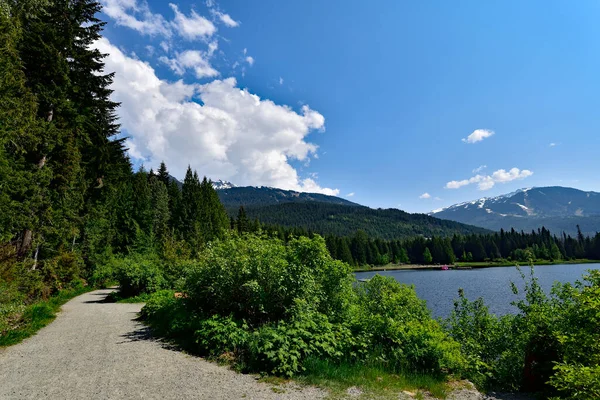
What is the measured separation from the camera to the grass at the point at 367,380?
6758mm

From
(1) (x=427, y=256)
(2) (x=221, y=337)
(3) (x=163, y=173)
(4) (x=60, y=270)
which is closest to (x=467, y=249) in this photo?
(1) (x=427, y=256)

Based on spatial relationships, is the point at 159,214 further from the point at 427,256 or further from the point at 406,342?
the point at 427,256

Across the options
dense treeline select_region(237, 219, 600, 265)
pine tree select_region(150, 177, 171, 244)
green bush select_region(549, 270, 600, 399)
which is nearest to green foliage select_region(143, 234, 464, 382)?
green bush select_region(549, 270, 600, 399)

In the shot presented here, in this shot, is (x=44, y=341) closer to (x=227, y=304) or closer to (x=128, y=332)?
(x=128, y=332)

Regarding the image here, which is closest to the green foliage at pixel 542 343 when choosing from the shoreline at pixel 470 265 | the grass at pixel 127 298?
the grass at pixel 127 298

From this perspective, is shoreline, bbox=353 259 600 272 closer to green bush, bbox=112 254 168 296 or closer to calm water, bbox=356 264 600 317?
calm water, bbox=356 264 600 317

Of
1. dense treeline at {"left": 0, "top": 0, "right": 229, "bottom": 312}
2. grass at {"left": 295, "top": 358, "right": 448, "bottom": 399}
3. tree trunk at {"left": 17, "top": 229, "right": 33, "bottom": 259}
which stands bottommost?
grass at {"left": 295, "top": 358, "right": 448, "bottom": 399}

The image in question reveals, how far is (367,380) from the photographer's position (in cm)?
719

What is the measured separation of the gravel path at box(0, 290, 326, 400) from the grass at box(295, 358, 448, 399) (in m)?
0.49

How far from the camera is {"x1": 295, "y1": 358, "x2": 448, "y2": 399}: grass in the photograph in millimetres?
6758

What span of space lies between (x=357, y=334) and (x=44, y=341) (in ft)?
36.0

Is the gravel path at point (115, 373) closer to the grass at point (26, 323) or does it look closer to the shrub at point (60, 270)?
the grass at point (26, 323)

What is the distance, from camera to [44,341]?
36.0 ft

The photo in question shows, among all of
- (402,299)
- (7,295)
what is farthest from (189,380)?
(7,295)
